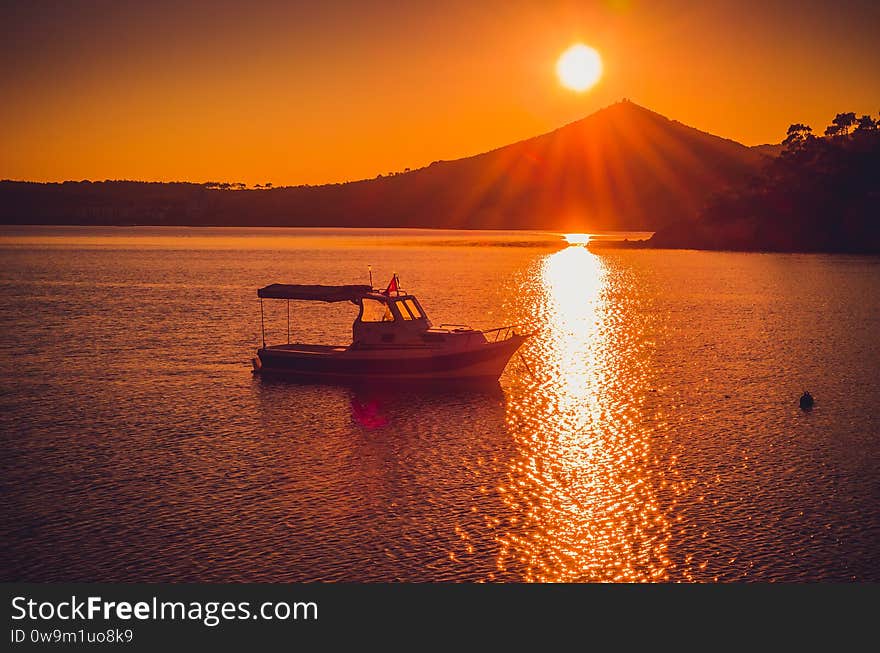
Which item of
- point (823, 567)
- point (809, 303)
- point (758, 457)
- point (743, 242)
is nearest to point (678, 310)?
point (809, 303)

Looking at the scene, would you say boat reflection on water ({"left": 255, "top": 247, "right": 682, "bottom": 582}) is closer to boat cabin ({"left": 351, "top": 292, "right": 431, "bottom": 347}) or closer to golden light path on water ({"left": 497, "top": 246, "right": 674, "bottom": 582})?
golden light path on water ({"left": 497, "top": 246, "right": 674, "bottom": 582})

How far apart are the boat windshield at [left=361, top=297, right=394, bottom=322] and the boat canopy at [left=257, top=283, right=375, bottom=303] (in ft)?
2.74

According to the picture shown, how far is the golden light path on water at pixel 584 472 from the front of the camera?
1950 cm

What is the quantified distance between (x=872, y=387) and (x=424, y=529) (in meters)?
27.9

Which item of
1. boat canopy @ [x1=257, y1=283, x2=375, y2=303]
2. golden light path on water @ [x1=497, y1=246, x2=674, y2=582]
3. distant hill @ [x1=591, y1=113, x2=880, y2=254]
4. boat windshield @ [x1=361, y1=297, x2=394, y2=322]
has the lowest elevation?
golden light path on water @ [x1=497, y1=246, x2=674, y2=582]

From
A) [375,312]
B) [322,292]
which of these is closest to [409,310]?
[375,312]

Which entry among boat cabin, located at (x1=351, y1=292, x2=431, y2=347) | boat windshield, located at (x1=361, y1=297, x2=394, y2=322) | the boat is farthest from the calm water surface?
boat windshield, located at (x1=361, y1=297, x2=394, y2=322)

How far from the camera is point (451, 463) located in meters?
27.3

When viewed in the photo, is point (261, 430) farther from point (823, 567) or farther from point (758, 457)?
point (823, 567)

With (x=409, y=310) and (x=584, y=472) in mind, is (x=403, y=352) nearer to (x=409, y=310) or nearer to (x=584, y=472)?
(x=409, y=310)

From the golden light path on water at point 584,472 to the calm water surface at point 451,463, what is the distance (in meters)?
0.09

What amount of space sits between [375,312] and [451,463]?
1443cm

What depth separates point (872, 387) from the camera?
130ft

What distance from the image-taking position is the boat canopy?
4178cm
